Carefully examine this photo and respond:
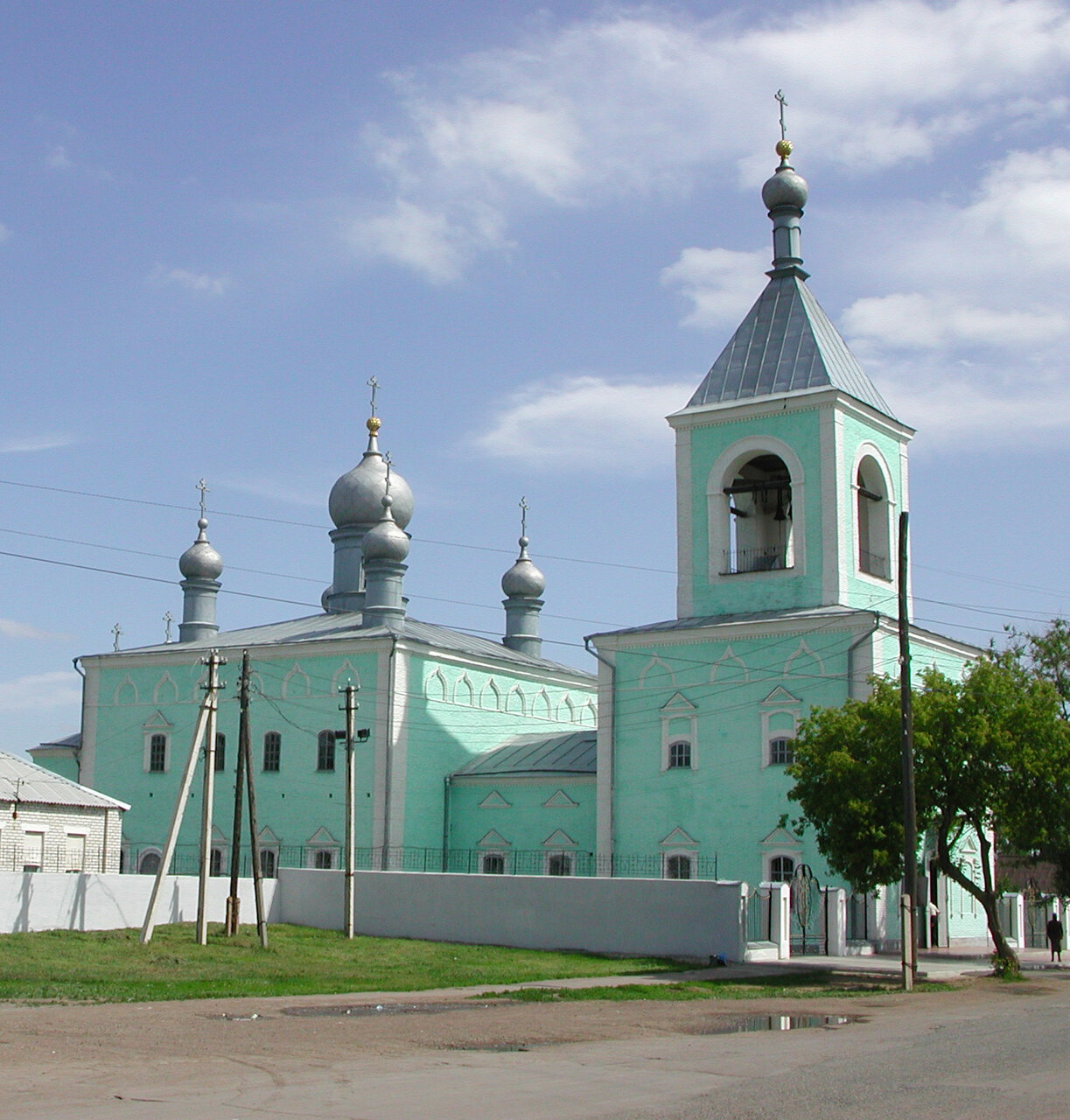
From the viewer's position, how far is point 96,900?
25.1m

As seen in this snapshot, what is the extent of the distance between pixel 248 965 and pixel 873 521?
16.0m

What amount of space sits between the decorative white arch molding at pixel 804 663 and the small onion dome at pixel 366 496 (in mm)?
13694

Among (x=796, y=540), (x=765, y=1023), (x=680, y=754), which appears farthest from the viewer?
(x=680, y=754)

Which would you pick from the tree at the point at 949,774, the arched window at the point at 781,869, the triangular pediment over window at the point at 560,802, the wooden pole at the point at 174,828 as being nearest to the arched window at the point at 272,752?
the triangular pediment over window at the point at 560,802

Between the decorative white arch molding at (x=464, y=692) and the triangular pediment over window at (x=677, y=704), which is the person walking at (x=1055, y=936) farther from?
the decorative white arch molding at (x=464, y=692)

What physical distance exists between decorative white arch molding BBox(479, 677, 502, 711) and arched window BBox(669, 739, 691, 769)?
720 centimetres

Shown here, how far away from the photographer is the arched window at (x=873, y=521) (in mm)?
30109

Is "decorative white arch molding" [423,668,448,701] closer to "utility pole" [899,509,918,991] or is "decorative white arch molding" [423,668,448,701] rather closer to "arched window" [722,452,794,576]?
"arched window" [722,452,794,576]

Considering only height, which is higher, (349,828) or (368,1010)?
(349,828)

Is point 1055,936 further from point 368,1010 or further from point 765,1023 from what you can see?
point 368,1010

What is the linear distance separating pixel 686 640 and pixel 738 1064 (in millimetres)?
18550

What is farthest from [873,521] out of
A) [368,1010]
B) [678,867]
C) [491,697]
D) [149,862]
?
[368,1010]

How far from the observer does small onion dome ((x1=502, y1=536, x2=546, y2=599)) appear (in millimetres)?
40688

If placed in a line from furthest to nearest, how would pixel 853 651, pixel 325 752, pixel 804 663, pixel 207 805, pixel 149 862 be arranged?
pixel 149 862 → pixel 325 752 → pixel 804 663 → pixel 853 651 → pixel 207 805
